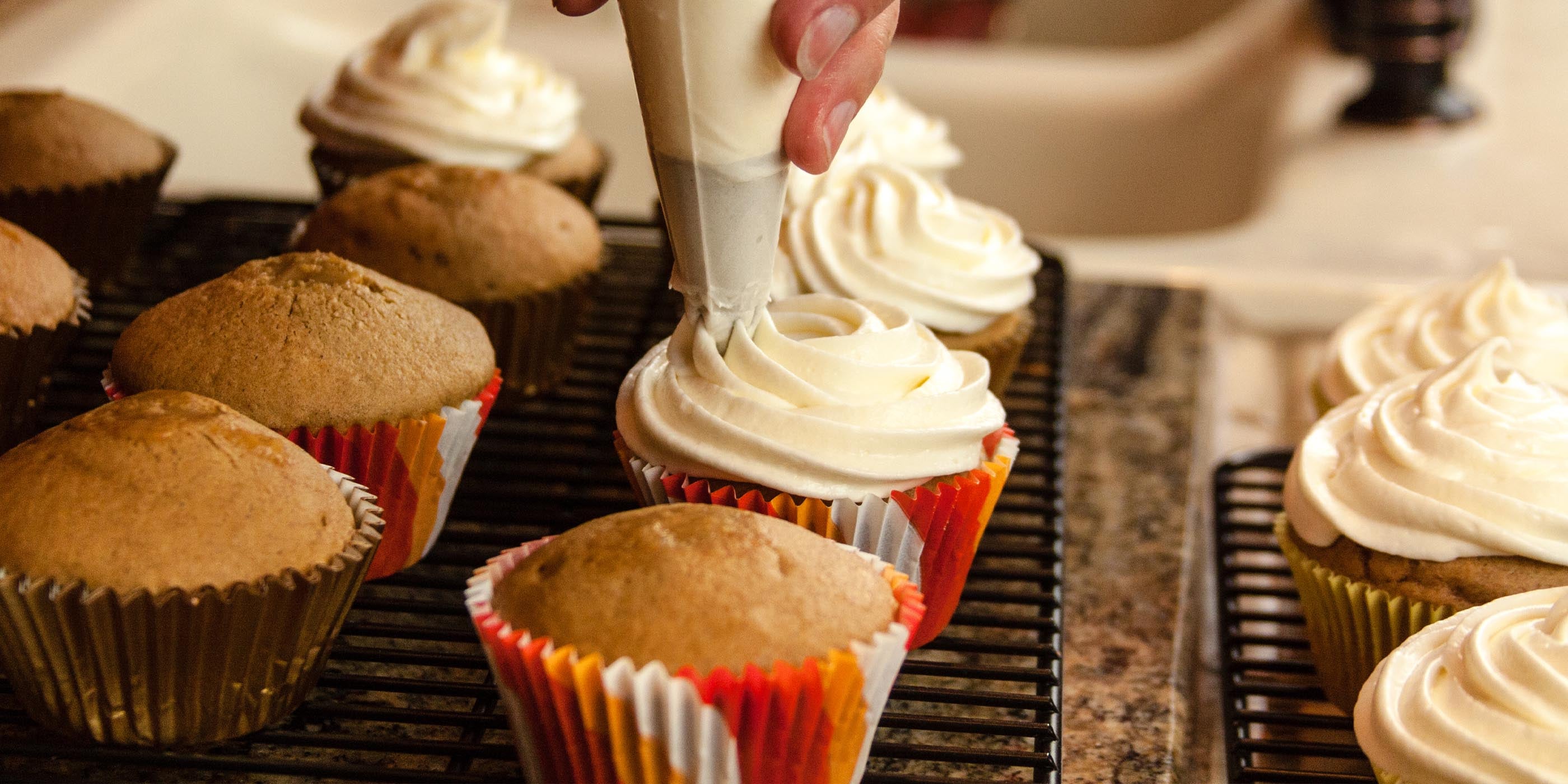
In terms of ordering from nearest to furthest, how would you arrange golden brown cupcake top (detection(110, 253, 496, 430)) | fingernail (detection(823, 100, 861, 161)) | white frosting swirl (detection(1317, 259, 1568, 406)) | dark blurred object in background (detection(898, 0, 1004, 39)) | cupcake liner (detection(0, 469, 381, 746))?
cupcake liner (detection(0, 469, 381, 746))
fingernail (detection(823, 100, 861, 161))
golden brown cupcake top (detection(110, 253, 496, 430))
white frosting swirl (detection(1317, 259, 1568, 406))
dark blurred object in background (detection(898, 0, 1004, 39))

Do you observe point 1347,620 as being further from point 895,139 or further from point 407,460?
point 895,139

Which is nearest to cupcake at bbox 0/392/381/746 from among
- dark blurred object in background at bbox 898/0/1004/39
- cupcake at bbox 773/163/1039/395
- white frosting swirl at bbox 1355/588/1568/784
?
cupcake at bbox 773/163/1039/395

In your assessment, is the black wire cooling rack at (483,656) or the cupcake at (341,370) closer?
the black wire cooling rack at (483,656)

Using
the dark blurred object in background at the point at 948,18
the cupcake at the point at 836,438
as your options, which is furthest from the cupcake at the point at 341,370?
the dark blurred object in background at the point at 948,18

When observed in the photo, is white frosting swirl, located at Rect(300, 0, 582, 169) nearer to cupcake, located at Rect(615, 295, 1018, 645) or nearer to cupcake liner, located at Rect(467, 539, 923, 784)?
cupcake, located at Rect(615, 295, 1018, 645)

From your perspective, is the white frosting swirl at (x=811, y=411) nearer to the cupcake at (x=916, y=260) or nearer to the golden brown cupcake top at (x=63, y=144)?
the cupcake at (x=916, y=260)
